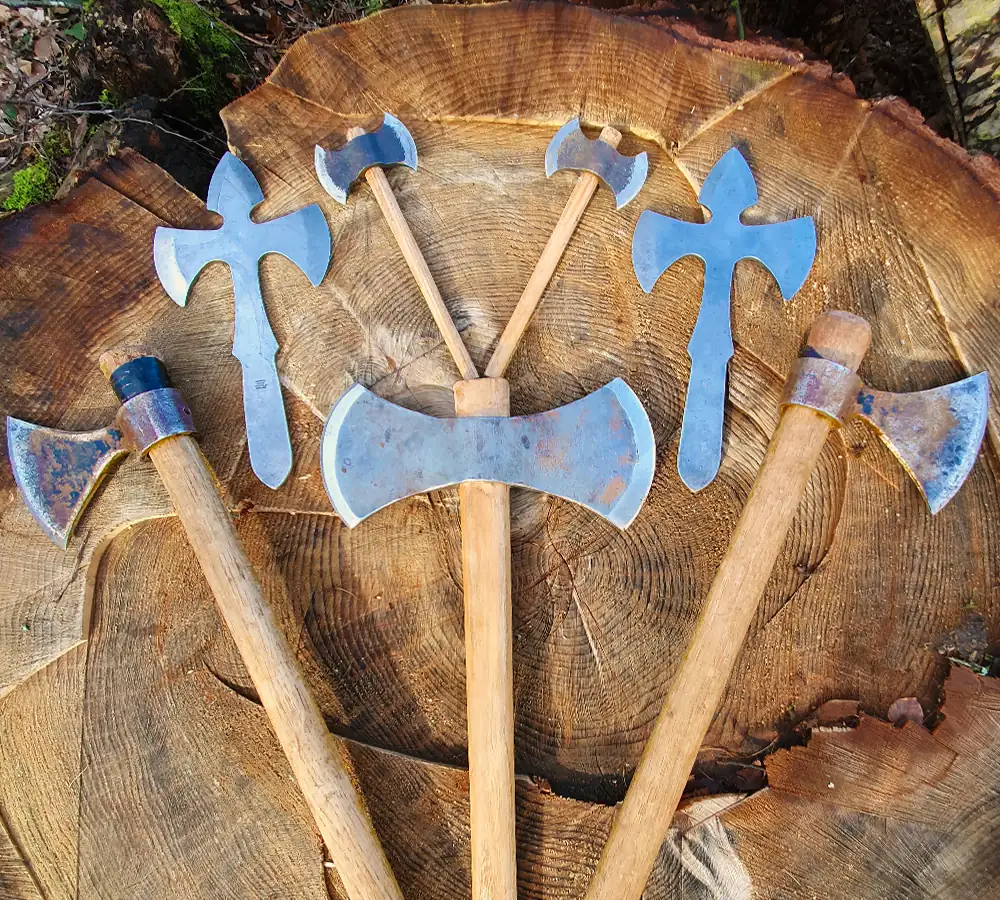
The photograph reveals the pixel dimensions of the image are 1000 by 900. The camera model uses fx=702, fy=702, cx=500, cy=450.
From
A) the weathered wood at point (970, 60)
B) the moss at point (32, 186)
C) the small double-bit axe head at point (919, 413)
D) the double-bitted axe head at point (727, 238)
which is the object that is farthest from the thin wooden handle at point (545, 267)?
the moss at point (32, 186)

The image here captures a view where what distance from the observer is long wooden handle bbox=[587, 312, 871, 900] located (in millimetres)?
1771

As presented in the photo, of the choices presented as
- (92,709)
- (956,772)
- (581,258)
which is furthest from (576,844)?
(581,258)

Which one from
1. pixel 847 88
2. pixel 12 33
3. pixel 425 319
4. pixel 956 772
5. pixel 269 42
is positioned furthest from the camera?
pixel 12 33

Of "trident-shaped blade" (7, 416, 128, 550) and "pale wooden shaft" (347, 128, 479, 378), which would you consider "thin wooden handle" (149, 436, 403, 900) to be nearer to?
"trident-shaped blade" (7, 416, 128, 550)

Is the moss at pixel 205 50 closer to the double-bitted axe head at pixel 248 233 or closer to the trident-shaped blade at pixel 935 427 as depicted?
the double-bitted axe head at pixel 248 233

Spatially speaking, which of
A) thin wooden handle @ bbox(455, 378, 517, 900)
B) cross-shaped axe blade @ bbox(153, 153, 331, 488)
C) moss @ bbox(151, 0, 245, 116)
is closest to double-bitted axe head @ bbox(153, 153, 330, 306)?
cross-shaped axe blade @ bbox(153, 153, 331, 488)

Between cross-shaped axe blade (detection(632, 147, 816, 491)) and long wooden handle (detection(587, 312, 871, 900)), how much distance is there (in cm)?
20

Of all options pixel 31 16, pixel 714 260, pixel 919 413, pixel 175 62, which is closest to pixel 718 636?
pixel 919 413

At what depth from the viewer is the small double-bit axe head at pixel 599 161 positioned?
2197 mm

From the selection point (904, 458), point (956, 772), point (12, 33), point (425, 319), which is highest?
point (12, 33)

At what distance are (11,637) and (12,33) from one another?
9.57ft

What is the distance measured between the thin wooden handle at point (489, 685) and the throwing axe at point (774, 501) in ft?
0.86

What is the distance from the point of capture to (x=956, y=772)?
1.88 metres

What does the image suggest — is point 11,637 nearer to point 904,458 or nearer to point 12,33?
point 904,458
